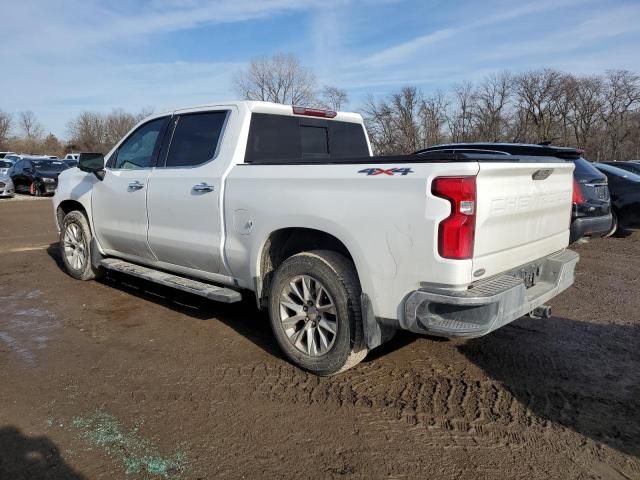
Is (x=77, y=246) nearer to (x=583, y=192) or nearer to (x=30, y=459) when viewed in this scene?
(x=30, y=459)

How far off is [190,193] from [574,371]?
3.47 m

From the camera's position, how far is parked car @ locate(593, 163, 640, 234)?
9953mm

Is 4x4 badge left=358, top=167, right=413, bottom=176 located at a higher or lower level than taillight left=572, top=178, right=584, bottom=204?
higher

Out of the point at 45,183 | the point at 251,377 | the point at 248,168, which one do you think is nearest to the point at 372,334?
the point at 251,377

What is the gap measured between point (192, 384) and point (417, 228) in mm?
1994

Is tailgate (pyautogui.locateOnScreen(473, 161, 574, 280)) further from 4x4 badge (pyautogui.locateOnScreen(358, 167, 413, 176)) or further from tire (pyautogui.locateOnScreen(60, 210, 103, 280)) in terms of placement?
tire (pyautogui.locateOnScreen(60, 210, 103, 280))

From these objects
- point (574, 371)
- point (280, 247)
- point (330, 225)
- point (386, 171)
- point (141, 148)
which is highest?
point (141, 148)

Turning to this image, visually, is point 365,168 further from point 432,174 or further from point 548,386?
point 548,386

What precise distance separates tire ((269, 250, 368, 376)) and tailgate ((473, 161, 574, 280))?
3.00 feet

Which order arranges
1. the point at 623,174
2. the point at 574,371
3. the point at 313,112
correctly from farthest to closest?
1. the point at 623,174
2. the point at 313,112
3. the point at 574,371

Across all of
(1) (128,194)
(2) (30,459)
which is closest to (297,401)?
(2) (30,459)

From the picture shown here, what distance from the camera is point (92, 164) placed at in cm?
588

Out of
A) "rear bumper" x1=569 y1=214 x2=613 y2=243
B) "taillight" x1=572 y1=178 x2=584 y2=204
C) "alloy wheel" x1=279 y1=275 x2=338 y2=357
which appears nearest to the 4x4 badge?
"alloy wheel" x1=279 y1=275 x2=338 y2=357

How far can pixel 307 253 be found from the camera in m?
3.90
